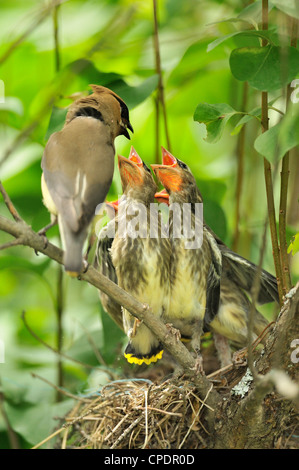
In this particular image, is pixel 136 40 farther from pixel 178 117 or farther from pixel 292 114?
pixel 292 114

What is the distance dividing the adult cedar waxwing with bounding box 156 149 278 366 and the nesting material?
37 centimetres

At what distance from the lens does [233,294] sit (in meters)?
2.93

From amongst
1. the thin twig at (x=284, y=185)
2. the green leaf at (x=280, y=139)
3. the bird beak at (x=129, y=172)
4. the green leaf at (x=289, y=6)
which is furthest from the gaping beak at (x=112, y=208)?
the green leaf at (x=289, y=6)

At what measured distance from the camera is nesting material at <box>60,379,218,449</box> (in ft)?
8.05

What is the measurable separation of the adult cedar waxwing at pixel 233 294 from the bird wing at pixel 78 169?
0.52 meters

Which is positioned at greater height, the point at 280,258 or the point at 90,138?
the point at 90,138

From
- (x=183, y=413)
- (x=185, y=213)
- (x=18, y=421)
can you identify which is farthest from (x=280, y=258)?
(x=18, y=421)

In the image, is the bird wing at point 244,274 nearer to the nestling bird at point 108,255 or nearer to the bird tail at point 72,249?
the nestling bird at point 108,255

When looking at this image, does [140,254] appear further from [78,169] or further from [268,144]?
[268,144]

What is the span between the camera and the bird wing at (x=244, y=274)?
9.02ft

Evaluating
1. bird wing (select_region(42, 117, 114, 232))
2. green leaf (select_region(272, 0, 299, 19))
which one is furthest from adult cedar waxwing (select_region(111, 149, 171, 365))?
green leaf (select_region(272, 0, 299, 19))

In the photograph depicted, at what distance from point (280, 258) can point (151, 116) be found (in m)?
1.17

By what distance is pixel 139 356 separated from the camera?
8.71 ft

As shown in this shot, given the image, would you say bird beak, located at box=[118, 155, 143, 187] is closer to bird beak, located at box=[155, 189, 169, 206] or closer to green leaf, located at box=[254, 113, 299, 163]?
bird beak, located at box=[155, 189, 169, 206]
